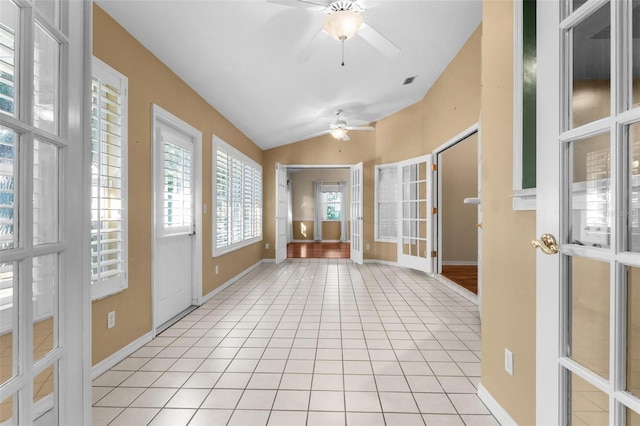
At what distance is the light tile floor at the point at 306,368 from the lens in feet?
5.51

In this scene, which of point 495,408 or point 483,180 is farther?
point 483,180

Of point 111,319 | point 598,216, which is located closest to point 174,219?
point 111,319

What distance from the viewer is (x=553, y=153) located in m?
0.94

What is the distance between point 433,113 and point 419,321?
3.32 metres

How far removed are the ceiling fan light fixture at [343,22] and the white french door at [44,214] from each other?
5.05 feet

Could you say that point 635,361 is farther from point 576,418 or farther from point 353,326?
point 353,326

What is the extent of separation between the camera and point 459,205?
605cm

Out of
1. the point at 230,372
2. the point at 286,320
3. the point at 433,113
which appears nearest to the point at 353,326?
the point at 286,320

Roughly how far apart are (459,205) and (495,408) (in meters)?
4.92

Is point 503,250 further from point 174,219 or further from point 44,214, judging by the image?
point 174,219

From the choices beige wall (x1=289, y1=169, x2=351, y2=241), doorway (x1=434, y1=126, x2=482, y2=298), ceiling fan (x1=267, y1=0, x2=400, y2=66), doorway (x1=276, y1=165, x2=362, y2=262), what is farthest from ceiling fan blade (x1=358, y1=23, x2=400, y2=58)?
beige wall (x1=289, y1=169, x2=351, y2=241)

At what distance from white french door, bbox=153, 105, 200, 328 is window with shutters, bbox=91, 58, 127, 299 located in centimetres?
44

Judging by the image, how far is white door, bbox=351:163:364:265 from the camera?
20.6 ft

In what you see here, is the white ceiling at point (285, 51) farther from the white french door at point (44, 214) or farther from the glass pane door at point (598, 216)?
the glass pane door at point (598, 216)
